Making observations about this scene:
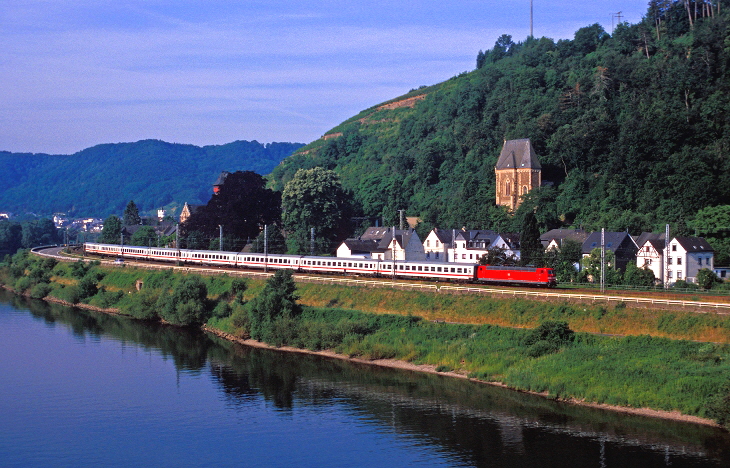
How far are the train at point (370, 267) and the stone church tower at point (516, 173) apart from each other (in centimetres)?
3843

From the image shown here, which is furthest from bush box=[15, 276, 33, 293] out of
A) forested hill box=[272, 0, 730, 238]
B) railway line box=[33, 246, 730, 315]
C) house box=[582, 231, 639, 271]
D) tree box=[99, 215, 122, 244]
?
house box=[582, 231, 639, 271]

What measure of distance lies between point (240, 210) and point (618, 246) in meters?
46.9

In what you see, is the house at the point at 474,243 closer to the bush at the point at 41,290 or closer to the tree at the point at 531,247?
the tree at the point at 531,247

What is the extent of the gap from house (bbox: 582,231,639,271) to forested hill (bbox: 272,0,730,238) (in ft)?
19.6

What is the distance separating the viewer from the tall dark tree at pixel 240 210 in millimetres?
97562

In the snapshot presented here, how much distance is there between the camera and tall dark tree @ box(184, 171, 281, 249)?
97.6 m

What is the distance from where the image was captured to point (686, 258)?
66.2 meters

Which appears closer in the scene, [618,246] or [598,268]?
[598,268]

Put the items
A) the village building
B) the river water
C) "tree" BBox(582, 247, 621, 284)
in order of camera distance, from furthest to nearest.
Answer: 1. the village building
2. "tree" BBox(582, 247, 621, 284)
3. the river water

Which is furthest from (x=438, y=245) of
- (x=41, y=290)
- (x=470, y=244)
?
(x=41, y=290)

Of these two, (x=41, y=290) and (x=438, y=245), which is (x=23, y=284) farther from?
(x=438, y=245)

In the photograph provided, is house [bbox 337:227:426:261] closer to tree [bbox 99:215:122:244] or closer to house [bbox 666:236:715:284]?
house [bbox 666:236:715:284]

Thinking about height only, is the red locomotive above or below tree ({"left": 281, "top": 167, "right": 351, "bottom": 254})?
below

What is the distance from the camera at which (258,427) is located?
36.1 meters
